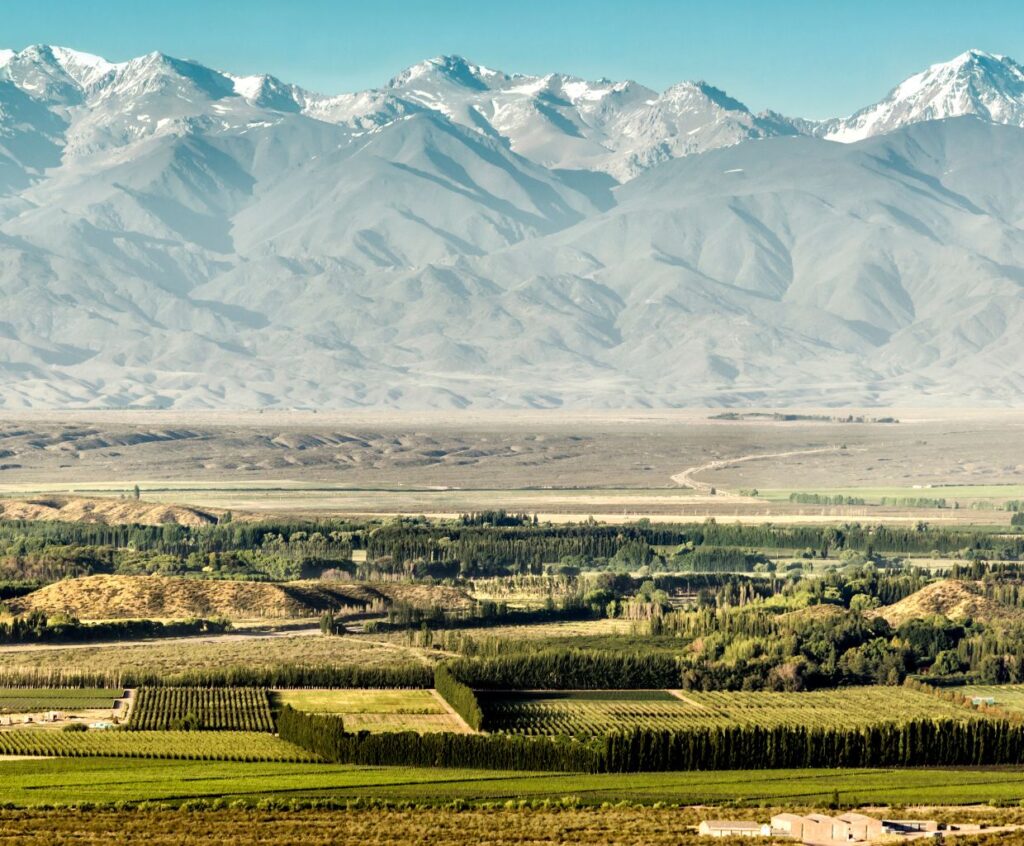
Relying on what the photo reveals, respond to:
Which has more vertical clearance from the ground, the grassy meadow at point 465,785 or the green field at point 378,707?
the green field at point 378,707

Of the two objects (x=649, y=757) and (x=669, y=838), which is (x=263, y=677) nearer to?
(x=649, y=757)

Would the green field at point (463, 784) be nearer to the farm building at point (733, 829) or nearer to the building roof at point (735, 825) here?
the building roof at point (735, 825)

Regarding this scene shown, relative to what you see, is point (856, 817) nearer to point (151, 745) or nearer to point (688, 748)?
point (688, 748)

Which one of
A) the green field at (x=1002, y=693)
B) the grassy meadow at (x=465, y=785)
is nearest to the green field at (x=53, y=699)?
the grassy meadow at (x=465, y=785)

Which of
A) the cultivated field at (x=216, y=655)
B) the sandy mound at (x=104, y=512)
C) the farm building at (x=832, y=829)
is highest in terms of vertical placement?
the sandy mound at (x=104, y=512)

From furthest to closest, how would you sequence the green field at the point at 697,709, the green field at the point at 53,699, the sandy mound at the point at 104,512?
the sandy mound at the point at 104,512 < the green field at the point at 53,699 < the green field at the point at 697,709

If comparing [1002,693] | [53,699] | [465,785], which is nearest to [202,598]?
[53,699]

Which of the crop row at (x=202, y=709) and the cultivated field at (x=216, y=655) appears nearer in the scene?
the crop row at (x=202, y=709)
